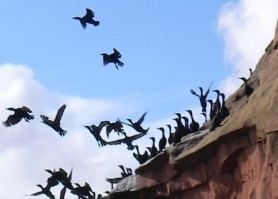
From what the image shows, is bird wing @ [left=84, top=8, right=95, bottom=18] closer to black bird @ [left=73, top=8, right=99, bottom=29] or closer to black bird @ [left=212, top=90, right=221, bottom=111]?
black bird @ [left=73, top=8, right=99, bottom=29]

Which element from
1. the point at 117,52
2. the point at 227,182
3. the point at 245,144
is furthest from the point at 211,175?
the point at 117,52

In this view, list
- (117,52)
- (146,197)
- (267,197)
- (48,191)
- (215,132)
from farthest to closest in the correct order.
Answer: (48,191) < (117,52) < (146,197) < (215,132) < (267,197)

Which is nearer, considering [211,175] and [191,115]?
[211,175]

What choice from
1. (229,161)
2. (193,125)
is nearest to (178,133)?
(193,125)

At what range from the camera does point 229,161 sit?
1438 cm

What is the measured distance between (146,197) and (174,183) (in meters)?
1.35

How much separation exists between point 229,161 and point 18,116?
987 cm

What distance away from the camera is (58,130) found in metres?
23.1

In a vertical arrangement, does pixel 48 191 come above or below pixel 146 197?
above

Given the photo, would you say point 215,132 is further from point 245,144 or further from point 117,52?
point 117,52

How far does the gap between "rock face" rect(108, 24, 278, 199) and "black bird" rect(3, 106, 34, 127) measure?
5734 millimetres

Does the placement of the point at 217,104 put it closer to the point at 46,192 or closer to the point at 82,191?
the point at 82,191

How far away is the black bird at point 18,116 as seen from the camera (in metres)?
22.6

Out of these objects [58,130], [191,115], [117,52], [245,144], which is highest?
[117,52]
